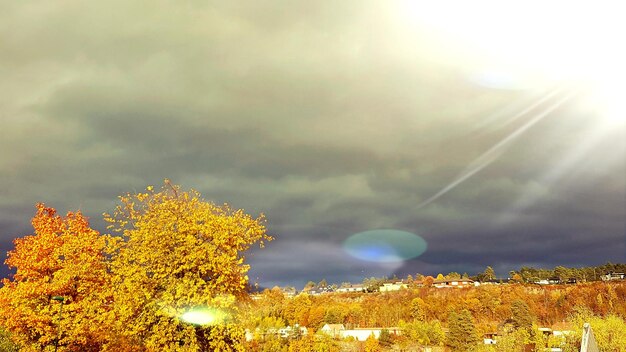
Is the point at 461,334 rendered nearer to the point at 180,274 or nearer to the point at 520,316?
the point at 520,316

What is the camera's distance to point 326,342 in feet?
434

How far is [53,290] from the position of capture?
3434 centimetres

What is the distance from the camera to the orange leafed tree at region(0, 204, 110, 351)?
32875 mm

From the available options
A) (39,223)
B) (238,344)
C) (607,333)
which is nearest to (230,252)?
(238,344)

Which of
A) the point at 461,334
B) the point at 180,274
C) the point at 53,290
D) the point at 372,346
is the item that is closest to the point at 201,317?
the point at 180,274

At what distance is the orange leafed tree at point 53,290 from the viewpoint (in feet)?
108

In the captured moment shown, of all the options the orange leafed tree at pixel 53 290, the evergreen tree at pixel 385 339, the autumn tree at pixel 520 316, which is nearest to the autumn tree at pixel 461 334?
the evergreen tree at pixel 385 339

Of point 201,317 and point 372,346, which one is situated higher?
point 372,346

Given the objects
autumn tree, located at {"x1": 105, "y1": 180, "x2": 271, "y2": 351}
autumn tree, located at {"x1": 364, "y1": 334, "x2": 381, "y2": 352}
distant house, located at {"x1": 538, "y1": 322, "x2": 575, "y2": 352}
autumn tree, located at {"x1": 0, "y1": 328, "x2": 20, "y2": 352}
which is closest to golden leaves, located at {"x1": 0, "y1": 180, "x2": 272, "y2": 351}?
autumn tree, located at {"x1": 105, "y1": 180, "x2": 271, "y2": 351}

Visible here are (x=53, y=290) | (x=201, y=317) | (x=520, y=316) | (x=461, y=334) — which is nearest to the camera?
(x=201, y=317)

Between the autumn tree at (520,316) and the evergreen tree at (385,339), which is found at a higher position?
the autumn tree at (520,316)

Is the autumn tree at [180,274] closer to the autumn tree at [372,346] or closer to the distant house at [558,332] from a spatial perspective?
the distant house at [558,332]

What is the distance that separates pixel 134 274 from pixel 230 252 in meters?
4.84

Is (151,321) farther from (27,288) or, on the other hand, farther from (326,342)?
(326,342)
